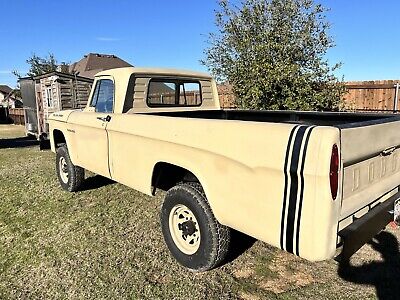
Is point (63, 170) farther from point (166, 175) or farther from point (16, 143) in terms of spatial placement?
point (16, 143)

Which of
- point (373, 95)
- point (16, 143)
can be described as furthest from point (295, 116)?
point (16, 143)

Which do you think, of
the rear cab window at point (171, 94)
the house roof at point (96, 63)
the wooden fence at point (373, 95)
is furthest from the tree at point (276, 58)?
the house roof at point (96, 63)

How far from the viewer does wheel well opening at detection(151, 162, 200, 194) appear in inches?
133

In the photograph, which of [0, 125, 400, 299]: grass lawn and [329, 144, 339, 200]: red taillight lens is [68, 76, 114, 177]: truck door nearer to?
[0, 125, 400, 299]: grass lawn

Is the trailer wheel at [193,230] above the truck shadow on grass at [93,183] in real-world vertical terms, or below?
above

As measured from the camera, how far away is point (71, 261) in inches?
132

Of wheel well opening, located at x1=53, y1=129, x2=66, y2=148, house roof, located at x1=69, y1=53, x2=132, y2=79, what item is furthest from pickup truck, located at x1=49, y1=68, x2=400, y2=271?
house roof, located at x1=69, y1=53, x2=132, y2=79

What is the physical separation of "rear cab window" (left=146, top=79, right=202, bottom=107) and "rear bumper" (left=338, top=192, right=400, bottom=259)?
3.03 metres

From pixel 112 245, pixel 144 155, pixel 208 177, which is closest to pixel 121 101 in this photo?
pixel 144 155

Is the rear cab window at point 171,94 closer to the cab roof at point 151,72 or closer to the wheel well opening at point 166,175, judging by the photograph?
the cab roof at point 151,72

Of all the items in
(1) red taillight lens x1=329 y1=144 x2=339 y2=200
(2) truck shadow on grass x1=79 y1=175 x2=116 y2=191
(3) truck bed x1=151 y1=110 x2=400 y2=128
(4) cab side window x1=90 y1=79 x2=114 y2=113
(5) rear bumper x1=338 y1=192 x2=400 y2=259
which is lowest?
(2) truck shadow on grass x1=79 y1=175 x2=116 y2=191

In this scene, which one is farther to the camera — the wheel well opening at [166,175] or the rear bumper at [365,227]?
the wheel well opening at [166,175]

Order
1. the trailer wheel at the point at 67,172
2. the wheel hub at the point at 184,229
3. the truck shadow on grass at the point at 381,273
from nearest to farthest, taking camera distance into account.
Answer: the truck shadow on grass at the point at 381,273 → the wheel hub at the point at 184,229 → the trailer wheel at the point at 67,172

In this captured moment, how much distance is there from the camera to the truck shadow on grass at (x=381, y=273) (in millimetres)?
2756
